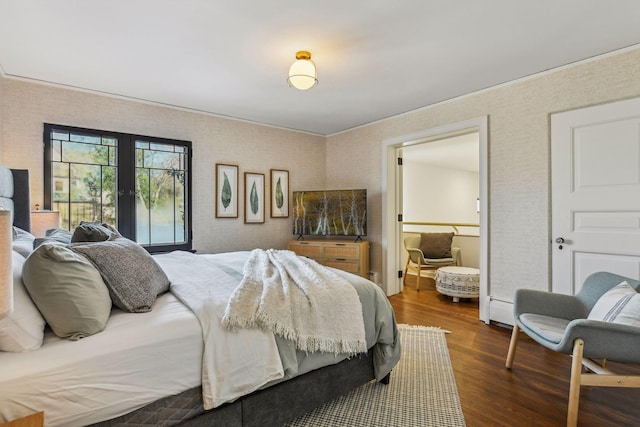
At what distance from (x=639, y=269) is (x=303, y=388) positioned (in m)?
2.71

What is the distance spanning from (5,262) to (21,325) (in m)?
0.66

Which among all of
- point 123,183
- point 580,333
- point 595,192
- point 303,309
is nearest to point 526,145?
point 595,192

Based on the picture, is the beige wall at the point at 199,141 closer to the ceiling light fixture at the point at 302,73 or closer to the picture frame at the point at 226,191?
the picture frame at the point at 226,191

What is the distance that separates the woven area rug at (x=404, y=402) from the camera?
1.73 metres

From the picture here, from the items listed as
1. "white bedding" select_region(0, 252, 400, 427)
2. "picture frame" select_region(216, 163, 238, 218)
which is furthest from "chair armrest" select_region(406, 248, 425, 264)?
"white bedding" select_region(0, 252, 400, 427)

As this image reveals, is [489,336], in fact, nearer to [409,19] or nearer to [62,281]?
[409,19]

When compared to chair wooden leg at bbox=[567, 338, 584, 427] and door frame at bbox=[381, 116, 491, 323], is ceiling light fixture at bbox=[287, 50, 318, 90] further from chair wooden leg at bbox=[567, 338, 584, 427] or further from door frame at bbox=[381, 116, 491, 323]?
chair wooden leg at bbox=[567, 338, 584, 427]

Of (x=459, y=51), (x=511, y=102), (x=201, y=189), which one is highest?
(x=459, y=51)

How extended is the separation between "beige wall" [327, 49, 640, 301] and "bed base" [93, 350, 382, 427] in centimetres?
191

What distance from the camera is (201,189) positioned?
4051 millimetres

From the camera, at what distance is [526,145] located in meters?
3.02

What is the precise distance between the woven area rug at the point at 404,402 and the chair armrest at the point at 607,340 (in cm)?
76

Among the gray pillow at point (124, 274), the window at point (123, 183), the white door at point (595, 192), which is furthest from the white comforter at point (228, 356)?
the white door at point (595, 192)

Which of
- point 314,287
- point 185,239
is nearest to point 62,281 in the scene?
point 314,287
